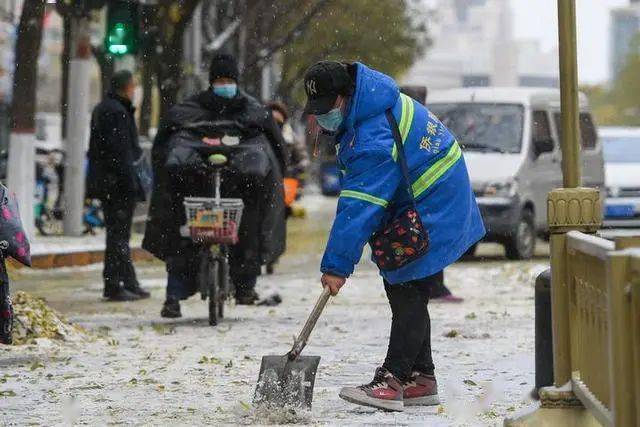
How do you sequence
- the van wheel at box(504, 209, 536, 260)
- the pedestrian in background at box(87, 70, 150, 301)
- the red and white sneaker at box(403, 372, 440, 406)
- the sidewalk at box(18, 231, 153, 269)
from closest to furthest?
the red and white sneaker at box(403, 372, 440, 406) < the pedestrian in background at box(87, 70, 150, 301) < the sidewalk at box(18, 231, 153, 269) < the van wheel at box(504, 209, 536, 260)

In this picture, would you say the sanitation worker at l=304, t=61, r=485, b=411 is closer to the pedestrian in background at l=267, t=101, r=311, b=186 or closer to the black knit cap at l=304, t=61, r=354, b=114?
the black knit cap at l=304, t=61, r=354, b=114

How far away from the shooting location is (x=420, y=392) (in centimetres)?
798

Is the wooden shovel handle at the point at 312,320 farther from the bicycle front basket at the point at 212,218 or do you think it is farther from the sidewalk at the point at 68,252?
the sidewalk at the point at 68,252

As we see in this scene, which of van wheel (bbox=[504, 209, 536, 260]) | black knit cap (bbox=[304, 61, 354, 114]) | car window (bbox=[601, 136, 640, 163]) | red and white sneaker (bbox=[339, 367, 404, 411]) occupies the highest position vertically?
black knit cap (bbox=[304, 61, 354, 114])

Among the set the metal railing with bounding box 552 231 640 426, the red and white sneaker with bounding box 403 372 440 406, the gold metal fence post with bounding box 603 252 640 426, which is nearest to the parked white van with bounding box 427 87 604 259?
the red and white sneaker with bounding box 403 372 440 406

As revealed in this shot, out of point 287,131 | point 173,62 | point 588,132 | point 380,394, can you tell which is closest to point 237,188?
point 380,394

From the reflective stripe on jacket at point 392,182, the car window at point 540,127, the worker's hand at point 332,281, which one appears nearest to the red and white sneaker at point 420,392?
the reflective stripe on jacket at point 392,182

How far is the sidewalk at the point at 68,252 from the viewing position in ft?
62.0

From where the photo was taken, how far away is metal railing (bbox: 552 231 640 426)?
5031 millimetres

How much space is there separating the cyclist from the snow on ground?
1.39 ft

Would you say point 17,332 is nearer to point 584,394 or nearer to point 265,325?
point 265,325

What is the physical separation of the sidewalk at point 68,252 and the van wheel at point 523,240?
424cm

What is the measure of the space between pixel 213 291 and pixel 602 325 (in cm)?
659

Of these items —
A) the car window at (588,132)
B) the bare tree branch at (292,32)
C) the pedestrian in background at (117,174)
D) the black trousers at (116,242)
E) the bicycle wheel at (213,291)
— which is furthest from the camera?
the bare tree branch at (292,32)
